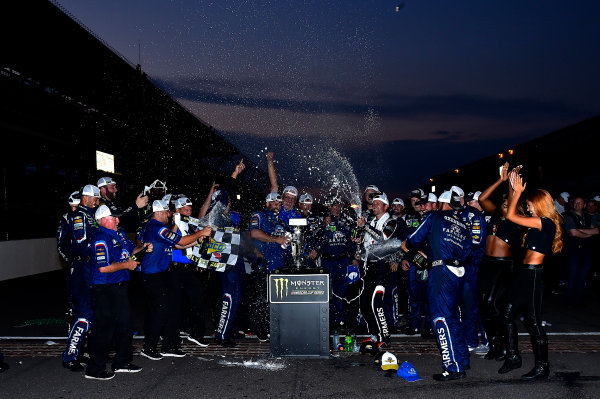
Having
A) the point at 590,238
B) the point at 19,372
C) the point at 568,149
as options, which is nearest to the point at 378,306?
the point at 19,372

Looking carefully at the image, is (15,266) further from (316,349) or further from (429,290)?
(429,290)

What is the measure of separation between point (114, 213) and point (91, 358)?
1.58 meters

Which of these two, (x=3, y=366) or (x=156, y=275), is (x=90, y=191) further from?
(x=3, y=366)

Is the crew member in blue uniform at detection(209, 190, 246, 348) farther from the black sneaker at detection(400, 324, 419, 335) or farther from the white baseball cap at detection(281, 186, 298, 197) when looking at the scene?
the black sneaker at detection(400, 324, 419, 335)

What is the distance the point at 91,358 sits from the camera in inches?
237

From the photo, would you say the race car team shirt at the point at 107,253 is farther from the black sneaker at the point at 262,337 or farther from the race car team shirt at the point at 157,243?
the black sneaker at the point at 262,337

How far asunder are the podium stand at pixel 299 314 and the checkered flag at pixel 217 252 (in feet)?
3.30

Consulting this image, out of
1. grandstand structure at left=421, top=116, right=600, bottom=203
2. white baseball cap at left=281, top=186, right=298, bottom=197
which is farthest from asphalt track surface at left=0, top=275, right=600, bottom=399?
grandstand structure at left=421, top=116, right=600, bottom=203

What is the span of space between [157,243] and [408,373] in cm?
326

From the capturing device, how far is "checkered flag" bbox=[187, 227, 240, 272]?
295 inches

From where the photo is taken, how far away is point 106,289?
606 centimetres

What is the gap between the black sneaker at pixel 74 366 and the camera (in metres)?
6.29

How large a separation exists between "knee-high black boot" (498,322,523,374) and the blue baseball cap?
0.96 meters

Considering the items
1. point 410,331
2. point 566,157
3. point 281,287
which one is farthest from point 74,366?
point 566,157
